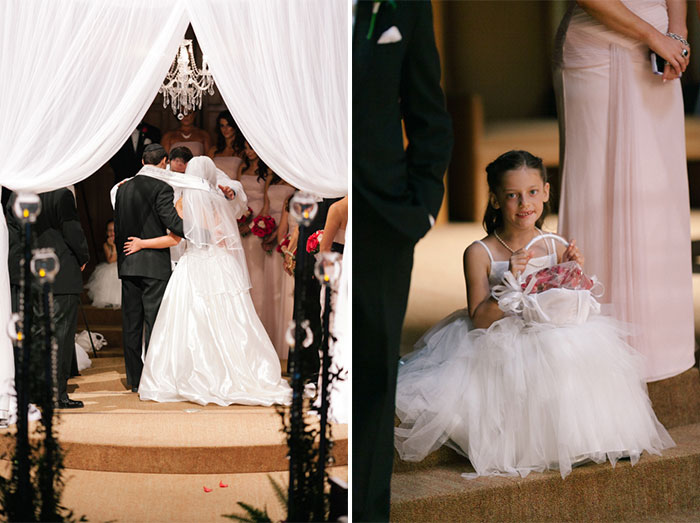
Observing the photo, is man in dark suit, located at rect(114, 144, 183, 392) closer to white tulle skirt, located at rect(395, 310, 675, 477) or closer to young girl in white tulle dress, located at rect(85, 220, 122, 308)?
young girl in white tulle dress, located at rect(85, 220, 122, 308)

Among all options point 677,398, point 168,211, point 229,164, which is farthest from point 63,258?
point 677,398

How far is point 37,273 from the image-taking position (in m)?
2.25

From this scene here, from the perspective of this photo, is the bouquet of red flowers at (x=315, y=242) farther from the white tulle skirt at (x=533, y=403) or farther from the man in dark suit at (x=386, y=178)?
the man in dark suit at (x=386, y=178)

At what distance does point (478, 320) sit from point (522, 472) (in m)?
0.60

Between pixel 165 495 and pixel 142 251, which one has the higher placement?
pixel 142 251

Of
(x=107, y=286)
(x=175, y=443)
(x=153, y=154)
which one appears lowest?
(x=175, y=443)

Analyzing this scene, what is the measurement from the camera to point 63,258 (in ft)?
13.7

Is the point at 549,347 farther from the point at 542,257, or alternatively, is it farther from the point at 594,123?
the point at 594,123

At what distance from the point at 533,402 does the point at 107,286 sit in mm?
4395

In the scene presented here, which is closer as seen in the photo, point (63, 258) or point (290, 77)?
point (290, 77)

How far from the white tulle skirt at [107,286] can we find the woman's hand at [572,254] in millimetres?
4144

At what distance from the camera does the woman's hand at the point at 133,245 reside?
4.59 m

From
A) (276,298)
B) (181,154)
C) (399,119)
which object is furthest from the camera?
(276,298)

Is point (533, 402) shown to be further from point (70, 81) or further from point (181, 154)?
point (181, 154)
